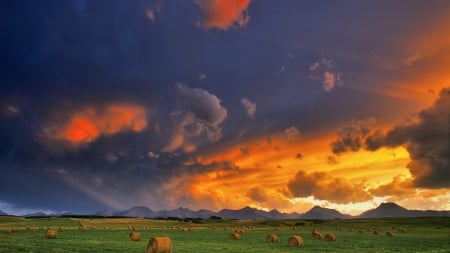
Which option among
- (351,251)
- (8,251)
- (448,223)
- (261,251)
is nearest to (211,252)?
(261,251)

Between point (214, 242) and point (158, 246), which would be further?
point (214, 242)

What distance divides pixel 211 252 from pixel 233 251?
2.34 meters

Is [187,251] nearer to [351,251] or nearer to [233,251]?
[233,251]

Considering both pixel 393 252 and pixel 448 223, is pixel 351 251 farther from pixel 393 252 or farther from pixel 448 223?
pixel 448 223

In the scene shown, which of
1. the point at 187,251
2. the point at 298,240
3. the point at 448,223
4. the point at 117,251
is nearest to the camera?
the point at 117,251

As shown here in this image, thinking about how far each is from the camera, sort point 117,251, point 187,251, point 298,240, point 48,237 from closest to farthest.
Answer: point 117,251 < point 187,251 < point 298,240 < point 48,237

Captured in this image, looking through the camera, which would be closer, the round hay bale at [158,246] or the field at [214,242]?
the round hay bale at [158,246]

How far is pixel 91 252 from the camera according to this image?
99.7 ft

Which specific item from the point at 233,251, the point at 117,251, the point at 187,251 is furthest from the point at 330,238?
the point at 117,251

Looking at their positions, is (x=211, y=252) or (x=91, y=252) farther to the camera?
(x=211, y=252)

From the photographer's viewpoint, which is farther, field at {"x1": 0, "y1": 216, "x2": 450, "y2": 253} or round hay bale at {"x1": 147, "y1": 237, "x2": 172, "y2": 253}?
field at {"x1": 0, "y1": 216, "x2": 450, "y2": 253}

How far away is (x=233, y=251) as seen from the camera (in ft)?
114

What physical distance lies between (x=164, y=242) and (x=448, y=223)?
4473 inches

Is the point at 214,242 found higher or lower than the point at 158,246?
higher
